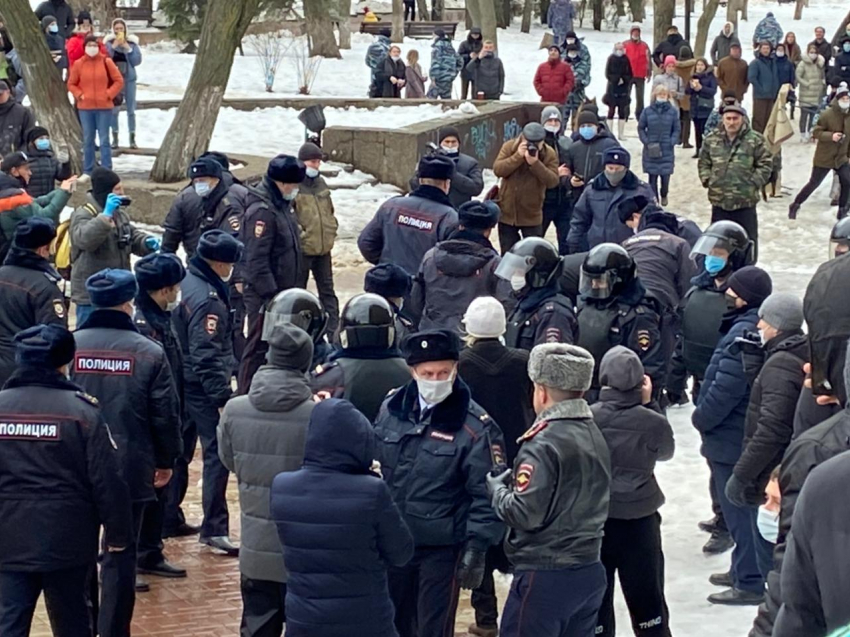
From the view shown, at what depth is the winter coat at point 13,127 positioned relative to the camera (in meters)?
14.7

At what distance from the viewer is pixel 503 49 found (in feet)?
124

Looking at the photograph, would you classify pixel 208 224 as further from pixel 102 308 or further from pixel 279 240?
pixel 102 308

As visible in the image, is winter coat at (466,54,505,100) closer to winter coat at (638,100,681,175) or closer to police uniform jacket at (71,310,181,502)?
winter coat at (638,100,681,175)

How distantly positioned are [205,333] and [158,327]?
0.51 meters

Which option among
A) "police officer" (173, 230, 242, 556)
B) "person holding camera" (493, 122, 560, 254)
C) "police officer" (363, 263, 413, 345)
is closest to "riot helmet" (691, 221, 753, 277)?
"police officer" (363, 263, 413, 345)

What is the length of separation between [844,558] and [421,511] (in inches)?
119

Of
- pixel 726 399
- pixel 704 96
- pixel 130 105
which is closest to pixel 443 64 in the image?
pixel 704 96

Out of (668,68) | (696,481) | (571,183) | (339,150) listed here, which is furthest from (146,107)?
(696,481)

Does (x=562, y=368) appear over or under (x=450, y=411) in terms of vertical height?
over

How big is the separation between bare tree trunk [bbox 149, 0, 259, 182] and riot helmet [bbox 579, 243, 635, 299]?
966 cm

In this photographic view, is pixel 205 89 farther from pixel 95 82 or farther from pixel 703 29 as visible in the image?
pixel 703 29

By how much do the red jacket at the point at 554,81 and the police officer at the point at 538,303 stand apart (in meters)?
15.6

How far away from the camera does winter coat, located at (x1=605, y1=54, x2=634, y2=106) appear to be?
78.9 ft

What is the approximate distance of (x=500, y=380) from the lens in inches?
270
